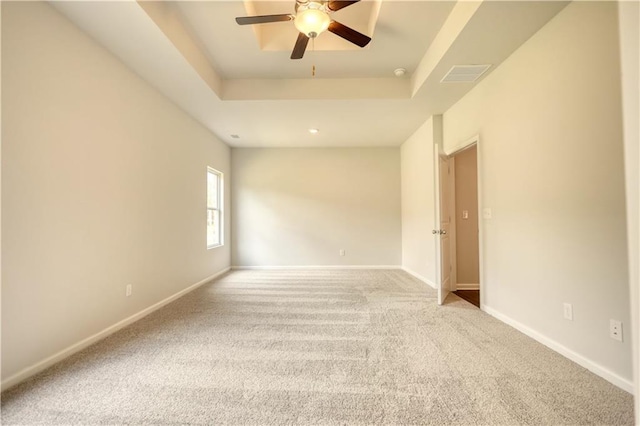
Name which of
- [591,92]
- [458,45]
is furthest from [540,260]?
[458,45]

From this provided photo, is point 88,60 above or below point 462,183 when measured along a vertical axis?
above

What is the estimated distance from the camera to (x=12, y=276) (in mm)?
1631

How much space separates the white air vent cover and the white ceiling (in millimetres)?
64

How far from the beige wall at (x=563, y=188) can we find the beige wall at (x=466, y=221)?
51.9 inches

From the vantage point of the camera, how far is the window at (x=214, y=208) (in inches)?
194

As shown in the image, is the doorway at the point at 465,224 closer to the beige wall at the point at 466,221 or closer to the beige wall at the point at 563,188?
the beige wall at the point at 466,221

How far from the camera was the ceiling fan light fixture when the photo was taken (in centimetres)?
191

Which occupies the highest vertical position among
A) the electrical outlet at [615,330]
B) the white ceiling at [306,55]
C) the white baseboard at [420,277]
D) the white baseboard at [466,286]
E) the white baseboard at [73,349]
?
the white ceiling at [306,55]

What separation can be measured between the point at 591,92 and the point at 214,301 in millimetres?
3919

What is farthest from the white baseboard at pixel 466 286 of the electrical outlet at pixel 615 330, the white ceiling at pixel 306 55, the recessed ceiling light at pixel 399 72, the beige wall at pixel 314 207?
the recessed ceiling light at pixel 399 72

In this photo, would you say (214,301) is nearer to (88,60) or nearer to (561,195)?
(88,60)

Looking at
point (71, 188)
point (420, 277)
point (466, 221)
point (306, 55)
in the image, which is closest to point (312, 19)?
point (306, 55)

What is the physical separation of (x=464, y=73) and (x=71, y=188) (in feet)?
11.8

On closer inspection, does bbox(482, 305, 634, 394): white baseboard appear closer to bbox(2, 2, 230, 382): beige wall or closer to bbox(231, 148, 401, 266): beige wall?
bbox(231, 148, 401, 266): beige wall
